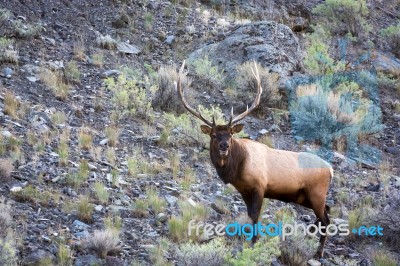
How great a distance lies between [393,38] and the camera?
1947cm

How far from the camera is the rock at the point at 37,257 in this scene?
6799 mm

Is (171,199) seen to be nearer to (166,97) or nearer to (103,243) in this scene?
(103,243)

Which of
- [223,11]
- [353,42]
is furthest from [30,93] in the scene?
[353,42]

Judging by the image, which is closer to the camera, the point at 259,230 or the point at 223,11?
the point at 259,230

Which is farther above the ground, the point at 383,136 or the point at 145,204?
the point at 145,204

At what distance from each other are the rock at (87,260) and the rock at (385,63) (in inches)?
484

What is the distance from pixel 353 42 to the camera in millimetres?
19391

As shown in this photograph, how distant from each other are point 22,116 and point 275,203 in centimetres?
441

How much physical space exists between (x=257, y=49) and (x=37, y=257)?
924cm

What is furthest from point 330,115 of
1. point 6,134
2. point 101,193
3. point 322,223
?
point 6,134

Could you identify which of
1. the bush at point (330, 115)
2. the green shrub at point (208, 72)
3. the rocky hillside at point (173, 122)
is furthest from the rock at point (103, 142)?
the green shrub at point (208, 72)

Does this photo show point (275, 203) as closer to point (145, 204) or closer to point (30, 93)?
point (145, 204)

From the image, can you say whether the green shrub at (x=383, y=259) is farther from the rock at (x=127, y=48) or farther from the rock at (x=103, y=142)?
the rock at (x=127, y=48)

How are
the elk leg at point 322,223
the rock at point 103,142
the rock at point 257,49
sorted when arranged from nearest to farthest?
the elk leg at point 322,223, the rock at point 103,142, the rock at point 257,49
